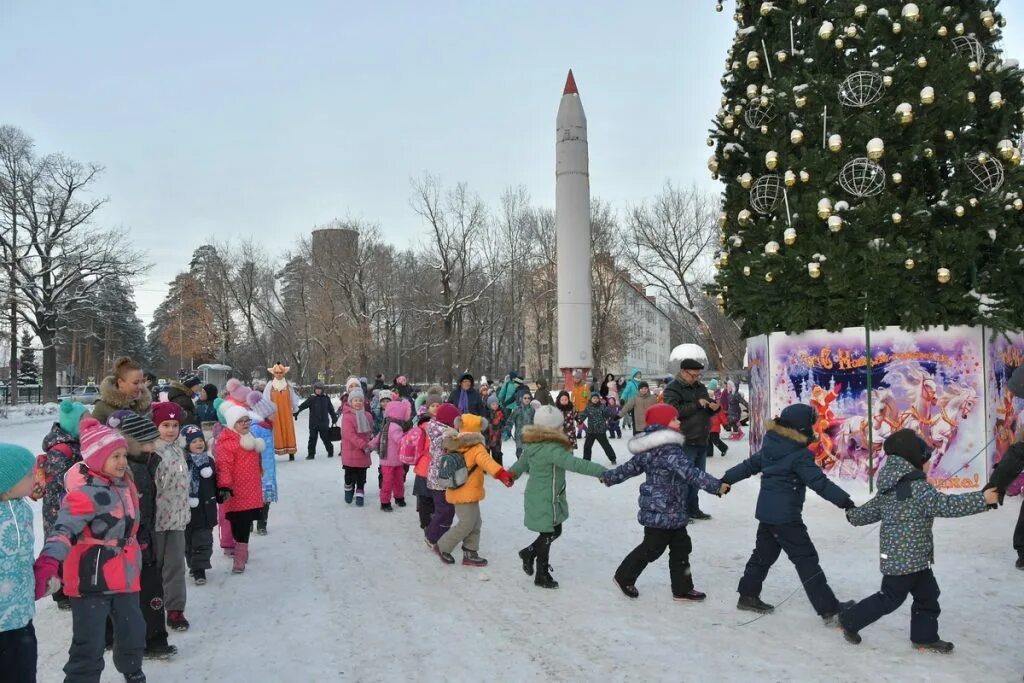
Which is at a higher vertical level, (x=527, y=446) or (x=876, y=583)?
(x=527, y=446)

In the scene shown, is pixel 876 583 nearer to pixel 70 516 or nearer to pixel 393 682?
pixel 393 682

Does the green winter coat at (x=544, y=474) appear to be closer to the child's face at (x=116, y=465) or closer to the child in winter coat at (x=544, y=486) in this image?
the child in winter coat at (x=544, y=486)

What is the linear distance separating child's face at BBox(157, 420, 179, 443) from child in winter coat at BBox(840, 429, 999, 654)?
493 centimetres

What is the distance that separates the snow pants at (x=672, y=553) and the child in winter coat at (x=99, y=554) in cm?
380

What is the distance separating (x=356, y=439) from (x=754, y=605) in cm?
664

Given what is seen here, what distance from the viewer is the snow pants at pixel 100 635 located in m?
4.16

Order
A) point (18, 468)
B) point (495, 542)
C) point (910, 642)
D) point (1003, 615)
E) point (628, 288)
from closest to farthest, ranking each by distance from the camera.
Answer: point (18, 468) < point (910, 642) < point (1003, 615) < point (495, 542) < point (628, 288)

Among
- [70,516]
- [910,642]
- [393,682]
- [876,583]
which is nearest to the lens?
[70,516]

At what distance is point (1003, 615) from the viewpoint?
234 inches

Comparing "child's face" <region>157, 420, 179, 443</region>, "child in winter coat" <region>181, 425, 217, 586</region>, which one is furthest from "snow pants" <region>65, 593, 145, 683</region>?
"child in winter coat" <region>181, 425, 217, 586</region>

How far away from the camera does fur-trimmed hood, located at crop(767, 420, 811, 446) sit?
5.72 meters

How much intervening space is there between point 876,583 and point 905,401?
455 cm

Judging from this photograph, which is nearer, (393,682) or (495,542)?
(393,682)

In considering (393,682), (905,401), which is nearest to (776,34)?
(905,401)
